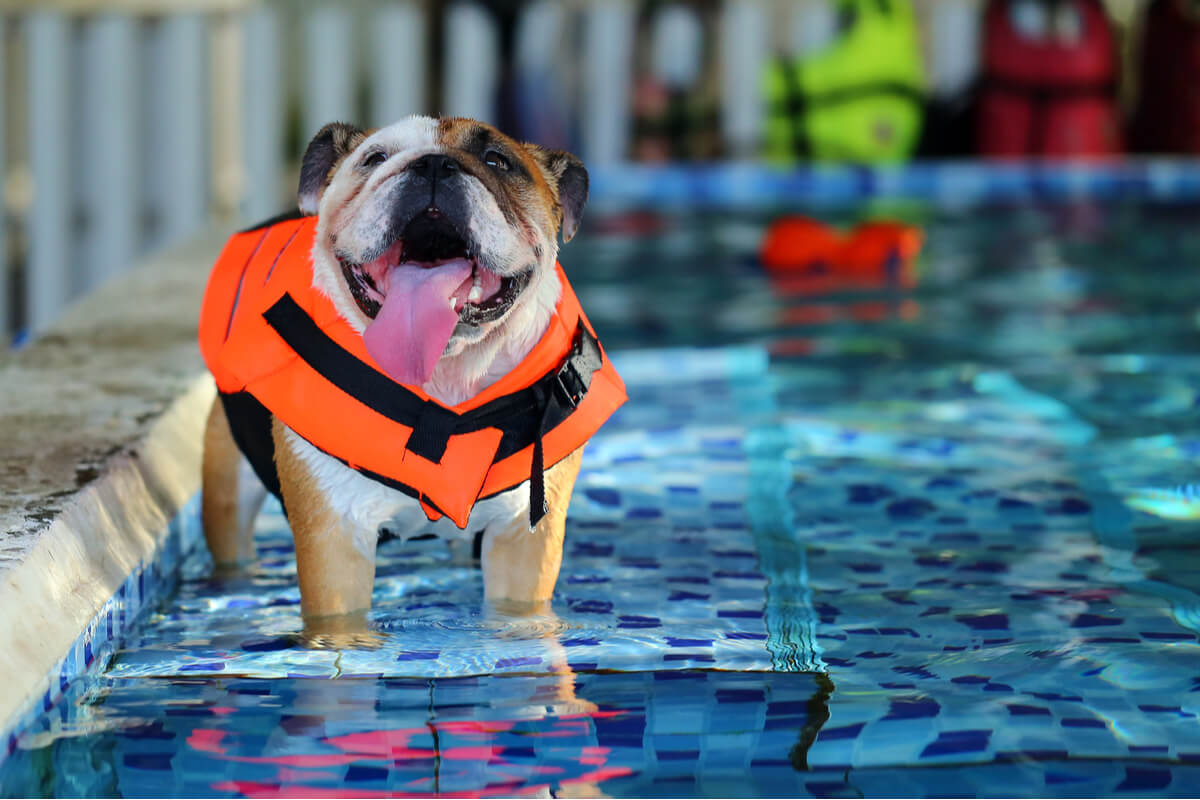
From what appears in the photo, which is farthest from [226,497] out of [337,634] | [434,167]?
[434,167]

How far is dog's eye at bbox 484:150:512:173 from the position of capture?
2.16m

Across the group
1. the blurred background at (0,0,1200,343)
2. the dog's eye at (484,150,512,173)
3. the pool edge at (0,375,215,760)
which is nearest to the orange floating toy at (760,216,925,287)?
the blurred background at (0,0,1200,343)

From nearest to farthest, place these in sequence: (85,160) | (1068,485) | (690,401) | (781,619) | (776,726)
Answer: (776,726) < (781,619) < (1068,485) < (690,401) < (85,160)

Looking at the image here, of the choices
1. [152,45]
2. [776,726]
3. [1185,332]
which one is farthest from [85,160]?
[776,726]

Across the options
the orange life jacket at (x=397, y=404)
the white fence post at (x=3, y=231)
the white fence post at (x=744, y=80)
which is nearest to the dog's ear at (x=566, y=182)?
the orange life jacket at (x=397, y=404)

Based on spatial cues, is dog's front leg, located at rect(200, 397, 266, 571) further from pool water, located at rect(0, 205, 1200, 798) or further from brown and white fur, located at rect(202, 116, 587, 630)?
brown and white fur, located at rect(202, 116, 587, 630)

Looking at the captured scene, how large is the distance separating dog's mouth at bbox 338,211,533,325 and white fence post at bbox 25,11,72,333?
5.70 meters

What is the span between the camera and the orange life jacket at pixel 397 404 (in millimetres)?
2121

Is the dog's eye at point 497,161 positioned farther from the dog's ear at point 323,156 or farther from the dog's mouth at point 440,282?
the dog's ear at point 323,156

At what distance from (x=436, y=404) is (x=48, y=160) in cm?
580

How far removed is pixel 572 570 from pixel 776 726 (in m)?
0.76

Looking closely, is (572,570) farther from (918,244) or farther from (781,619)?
(918,244)

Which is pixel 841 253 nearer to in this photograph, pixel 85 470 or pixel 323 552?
pixel 85 470

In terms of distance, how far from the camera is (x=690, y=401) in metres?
3.97
